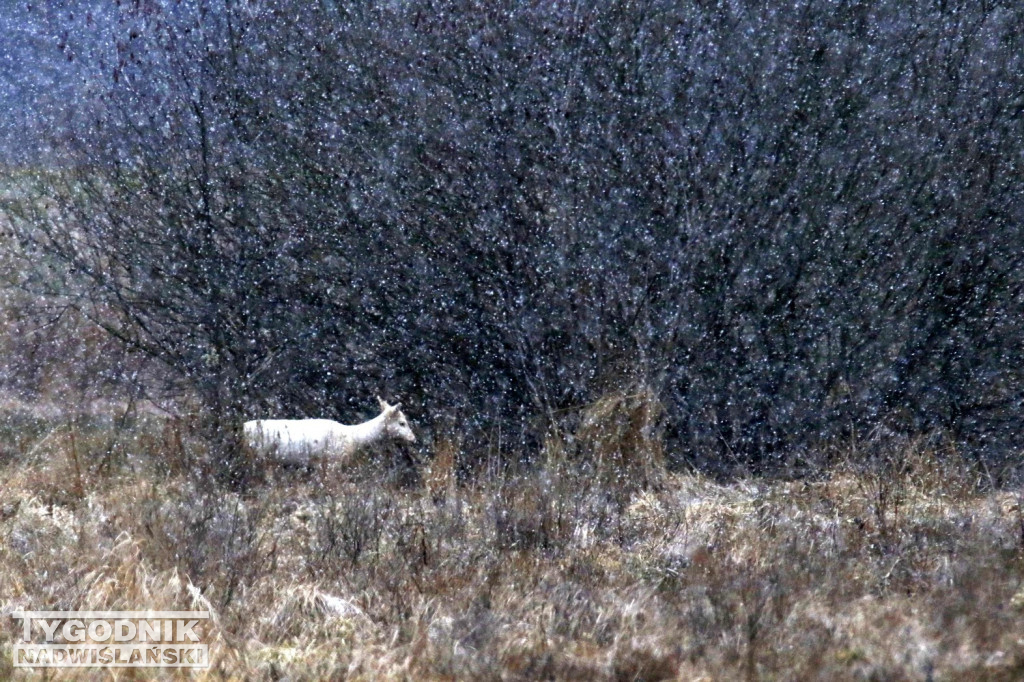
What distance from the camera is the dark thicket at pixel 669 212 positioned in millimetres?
8414

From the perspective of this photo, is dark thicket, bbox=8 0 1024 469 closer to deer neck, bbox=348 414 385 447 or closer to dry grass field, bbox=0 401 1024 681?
deer neck, bbox=348 414 385 447

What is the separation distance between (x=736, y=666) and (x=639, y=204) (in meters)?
4.68

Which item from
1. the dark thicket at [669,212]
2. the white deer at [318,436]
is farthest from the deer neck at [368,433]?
the dark thicket at [669,212]

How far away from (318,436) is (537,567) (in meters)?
2.80

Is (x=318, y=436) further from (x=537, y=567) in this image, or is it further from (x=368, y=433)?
(x=537, y=567)

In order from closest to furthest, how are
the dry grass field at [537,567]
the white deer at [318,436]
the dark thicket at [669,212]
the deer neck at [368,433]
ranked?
the dry grass field at [537,567] < the white deer at [318,436] < the deer neck at [368,433] < the dark thicket at [669,212]

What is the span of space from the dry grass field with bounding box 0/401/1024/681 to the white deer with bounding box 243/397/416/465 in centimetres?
21

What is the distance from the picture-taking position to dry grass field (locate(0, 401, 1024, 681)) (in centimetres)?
456

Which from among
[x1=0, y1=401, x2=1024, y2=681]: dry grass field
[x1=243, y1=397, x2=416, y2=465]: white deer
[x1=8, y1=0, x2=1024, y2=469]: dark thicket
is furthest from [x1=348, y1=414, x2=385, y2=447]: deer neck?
[x1=8, y1=0, x2=1024, y2=469]: dark thicket

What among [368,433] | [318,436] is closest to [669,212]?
[368,433]

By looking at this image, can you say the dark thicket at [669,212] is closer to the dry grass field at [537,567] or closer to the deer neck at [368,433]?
the deer neck at [368,433]

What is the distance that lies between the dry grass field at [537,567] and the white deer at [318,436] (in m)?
0.21

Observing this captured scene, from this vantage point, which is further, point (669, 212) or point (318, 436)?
point (669, 212)

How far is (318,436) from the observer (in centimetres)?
800
